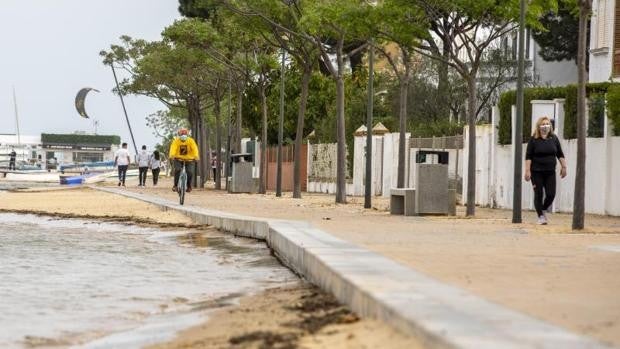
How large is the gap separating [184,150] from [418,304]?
24.7 m

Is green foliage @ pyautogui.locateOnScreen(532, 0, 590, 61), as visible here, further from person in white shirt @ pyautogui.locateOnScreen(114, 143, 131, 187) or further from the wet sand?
the wet sand

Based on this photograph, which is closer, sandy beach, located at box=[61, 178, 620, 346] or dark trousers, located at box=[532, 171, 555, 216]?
sandy beach, located at box=[61, 178, 620, 346]

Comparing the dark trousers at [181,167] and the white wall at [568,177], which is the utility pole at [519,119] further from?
the dark trousers at [181,167]

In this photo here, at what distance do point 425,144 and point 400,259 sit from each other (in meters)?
26.7

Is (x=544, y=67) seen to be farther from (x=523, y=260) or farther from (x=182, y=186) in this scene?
(x=523, y=260)

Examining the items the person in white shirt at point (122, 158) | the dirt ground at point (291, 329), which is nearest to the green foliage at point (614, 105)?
the dirt ground at point (291, 329)

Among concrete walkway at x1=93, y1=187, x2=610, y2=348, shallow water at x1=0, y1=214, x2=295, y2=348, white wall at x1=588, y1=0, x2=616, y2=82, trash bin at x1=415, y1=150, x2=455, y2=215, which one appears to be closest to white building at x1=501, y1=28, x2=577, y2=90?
white wall at x1=588, y1=0, x2=616, y2=82

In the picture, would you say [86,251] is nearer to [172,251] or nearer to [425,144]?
[172,251]

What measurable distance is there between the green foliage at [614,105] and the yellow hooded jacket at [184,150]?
1019 cm

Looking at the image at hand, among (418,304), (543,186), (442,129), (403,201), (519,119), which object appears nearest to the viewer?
(418,304)

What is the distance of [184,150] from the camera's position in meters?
32.3

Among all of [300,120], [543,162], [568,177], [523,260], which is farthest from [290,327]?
[300,120]

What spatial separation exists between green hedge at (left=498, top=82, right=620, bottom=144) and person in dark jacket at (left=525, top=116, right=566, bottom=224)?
14.2 feet

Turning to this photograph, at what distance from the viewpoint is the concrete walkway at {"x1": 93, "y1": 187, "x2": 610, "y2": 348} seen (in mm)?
6492
